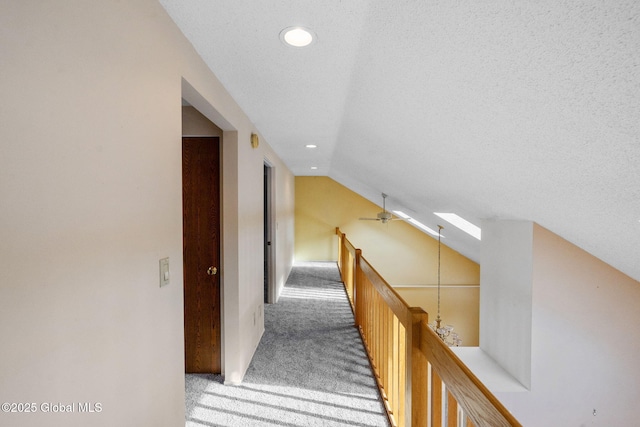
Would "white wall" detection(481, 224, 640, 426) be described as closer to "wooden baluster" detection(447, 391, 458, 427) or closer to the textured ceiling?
the textured ceiling

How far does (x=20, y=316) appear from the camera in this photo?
0.68 meters

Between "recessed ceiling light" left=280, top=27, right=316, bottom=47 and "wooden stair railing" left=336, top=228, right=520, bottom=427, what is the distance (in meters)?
1.40

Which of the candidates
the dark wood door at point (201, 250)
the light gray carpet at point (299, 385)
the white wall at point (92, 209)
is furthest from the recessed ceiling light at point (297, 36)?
the light gray carpet at point (299, 385)

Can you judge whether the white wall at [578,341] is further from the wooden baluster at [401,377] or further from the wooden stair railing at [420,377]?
the wooden baluster at [401,377]

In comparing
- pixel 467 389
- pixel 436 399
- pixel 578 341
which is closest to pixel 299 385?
pixel 436 399

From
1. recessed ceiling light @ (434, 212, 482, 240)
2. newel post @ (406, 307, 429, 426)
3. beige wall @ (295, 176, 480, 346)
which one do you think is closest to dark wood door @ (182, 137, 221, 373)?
newel post @ (406, 307, 429, 426)

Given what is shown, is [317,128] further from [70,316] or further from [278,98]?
[70,316]

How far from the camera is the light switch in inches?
52.0

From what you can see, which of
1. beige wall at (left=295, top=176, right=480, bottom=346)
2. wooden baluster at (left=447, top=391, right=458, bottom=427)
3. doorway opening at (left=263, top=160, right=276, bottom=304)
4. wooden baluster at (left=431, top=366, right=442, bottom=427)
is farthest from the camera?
beige wall at (left=295, top=176, right=480, bottom=346)

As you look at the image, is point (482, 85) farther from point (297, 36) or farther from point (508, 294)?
point (508, 294)

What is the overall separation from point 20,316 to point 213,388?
2093mm

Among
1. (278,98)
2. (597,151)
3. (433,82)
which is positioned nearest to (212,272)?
(278,98)

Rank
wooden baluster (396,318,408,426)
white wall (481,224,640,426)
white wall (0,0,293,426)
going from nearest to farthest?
white wall (0,0,293,426) < wooden baluster (396,318,408,426) < white wall (481,224,640,426)

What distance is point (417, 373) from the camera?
1.50m
